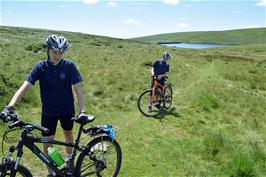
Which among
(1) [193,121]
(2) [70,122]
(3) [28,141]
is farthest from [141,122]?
(3) [28,141]

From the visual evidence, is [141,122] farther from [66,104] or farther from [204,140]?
[66,104]

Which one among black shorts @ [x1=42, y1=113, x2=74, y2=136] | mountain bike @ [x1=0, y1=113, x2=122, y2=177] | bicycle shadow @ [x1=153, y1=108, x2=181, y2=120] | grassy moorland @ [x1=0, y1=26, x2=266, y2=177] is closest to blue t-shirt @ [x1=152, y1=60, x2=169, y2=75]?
bicycle shadow @ [x1=153, y1=108, x2=181, y2=120]

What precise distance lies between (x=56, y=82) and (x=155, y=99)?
24.0ft

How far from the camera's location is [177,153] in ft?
26.1

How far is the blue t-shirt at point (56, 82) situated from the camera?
500 centimetres

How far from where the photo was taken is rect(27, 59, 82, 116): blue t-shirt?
500 centimetres

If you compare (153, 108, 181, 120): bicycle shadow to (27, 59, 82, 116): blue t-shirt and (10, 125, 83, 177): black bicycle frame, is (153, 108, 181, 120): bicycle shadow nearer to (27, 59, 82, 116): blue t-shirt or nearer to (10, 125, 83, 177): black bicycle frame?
(27, 59, 82, 116): blue t-shirt

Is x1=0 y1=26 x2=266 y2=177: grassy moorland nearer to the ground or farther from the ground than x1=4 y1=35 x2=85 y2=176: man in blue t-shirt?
nearer to the ground

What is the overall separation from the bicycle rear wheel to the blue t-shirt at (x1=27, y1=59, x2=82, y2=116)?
656 cm

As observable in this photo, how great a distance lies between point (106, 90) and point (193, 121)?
635cm

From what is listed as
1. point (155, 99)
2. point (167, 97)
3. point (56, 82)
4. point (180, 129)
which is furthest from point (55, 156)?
point (167, 97)

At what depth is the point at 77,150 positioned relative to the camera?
527cm

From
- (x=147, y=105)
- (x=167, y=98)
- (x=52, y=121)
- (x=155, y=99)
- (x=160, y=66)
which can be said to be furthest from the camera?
(x=167, y=98)

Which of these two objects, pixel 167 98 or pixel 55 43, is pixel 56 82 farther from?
pixel 167 98
